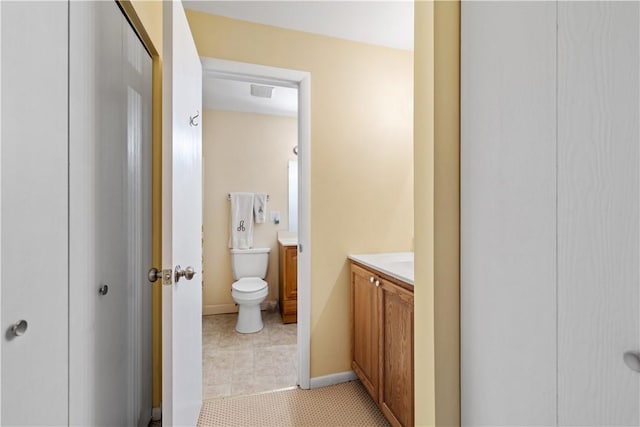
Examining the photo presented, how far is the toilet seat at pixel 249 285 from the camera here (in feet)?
8.85

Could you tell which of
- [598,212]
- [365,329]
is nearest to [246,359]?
[365,329]

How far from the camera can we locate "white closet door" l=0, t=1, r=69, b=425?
59 cm

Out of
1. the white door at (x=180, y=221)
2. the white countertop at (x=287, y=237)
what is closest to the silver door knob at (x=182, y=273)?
the white door at (x=180, y=221)

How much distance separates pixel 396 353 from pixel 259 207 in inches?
92.2

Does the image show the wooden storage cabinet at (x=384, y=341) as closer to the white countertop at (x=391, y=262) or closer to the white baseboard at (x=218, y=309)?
the white countertop at (x=391, y=262)

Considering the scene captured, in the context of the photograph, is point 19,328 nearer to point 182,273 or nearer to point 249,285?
point 182,273

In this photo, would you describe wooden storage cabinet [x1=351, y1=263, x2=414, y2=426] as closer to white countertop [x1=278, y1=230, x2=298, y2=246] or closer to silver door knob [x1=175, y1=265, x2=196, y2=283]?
→ silver door knob [x1=175, y1=265, x2=196, y2=283]

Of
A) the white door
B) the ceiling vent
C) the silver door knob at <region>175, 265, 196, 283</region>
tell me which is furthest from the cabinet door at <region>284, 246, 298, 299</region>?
the silver door knob at <region>175, 265, 196, 283</region>

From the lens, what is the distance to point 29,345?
64 centimetres

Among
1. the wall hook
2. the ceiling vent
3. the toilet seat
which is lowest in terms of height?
the toilet seat

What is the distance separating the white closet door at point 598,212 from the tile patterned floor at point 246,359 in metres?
1.72

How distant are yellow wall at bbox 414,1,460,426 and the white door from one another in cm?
91

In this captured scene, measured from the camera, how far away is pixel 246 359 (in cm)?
224

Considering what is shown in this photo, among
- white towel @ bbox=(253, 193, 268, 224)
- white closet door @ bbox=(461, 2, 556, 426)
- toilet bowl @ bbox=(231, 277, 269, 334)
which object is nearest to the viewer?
→ white closet door @ bbox=(461, 2, 556, 426)
